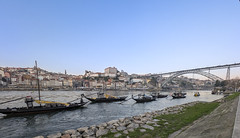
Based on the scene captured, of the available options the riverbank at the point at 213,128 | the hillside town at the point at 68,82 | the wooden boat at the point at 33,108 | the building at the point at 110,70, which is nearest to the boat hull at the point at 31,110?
the wooden boat at the point at 33,108

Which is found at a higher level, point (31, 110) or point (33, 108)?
point (33, 108)

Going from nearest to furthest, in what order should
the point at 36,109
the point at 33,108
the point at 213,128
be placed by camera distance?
the point at 213,128 < the point at 33,108 < the point at 36,109

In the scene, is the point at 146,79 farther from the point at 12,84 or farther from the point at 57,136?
the point at 57,136

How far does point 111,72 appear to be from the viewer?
596 ft

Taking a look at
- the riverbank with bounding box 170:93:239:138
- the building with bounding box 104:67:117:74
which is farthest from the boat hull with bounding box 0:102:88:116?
the building with bounding box 104:67:117:74

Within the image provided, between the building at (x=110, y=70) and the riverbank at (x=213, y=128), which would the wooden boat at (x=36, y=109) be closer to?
the riverbank at (x=213, y=128)

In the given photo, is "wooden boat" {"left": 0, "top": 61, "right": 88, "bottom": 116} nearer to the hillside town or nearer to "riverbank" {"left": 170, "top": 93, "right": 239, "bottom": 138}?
"riverbank" {"left": 170, "top": 93, "right": 239, "bottom": 138}

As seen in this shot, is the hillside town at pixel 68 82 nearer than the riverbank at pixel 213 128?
No

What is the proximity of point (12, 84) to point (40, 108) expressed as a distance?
12142 centimetres

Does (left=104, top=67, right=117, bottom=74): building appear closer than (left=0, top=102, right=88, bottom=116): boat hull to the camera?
No

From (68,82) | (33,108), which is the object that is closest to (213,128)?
(33,108)

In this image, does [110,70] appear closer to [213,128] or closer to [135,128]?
[135,128]

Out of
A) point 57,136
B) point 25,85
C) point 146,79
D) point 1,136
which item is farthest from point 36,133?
point 146,79

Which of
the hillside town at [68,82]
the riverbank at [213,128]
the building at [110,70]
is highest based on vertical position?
the building at [110,70]
